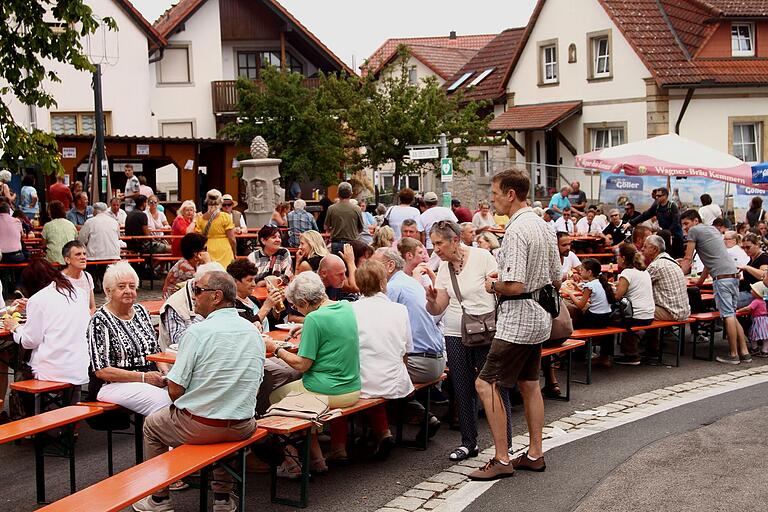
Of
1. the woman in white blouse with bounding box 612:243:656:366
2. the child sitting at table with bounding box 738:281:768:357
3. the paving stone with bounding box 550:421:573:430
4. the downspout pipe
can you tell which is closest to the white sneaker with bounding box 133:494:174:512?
the paving stone with bounding box 550:421:573:430

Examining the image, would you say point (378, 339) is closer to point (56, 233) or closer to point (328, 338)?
point (328, 338)

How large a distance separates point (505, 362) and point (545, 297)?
507 mm

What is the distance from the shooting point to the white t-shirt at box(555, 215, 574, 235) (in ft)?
73.0

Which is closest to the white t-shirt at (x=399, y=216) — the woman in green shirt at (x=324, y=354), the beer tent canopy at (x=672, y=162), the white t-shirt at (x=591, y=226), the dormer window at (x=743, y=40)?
the beer tent canopy at (x=672, y=162)

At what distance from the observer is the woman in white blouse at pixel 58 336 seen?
8500mm

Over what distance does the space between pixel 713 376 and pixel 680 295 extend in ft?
3.39

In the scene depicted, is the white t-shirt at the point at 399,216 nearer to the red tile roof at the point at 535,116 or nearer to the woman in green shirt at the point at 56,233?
the woman in green shirt at the point at 56,233

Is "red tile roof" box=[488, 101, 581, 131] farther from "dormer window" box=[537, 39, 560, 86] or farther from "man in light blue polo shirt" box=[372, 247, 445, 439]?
"man in light blue polo shirt" box=[372, 247, 445, 439]

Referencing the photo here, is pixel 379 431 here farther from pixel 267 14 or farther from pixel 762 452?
pixel 267 14

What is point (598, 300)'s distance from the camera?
11.8 metres

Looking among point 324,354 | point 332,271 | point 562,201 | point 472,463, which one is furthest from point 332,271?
point 562,201

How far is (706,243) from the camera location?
13000mm

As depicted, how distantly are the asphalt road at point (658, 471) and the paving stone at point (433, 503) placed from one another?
0.22 m

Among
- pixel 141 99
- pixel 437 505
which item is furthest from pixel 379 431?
pixel 141 99
